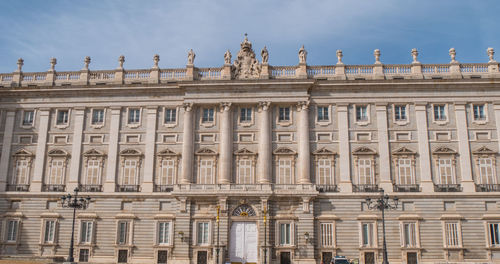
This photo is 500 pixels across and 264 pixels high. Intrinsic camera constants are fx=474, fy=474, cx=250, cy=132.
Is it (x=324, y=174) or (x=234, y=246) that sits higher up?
(x=324, y=174)

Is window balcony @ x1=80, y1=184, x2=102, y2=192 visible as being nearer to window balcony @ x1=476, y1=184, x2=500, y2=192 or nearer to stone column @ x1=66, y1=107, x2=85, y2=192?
→ stone column @ x1=66, y1=107, x2=85, y2=192

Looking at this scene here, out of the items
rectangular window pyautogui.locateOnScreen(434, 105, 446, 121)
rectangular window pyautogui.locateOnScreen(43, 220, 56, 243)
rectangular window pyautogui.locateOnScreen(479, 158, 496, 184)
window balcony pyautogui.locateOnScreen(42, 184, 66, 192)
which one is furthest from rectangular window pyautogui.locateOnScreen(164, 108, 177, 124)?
rectangular window pyautogui.locateOnScreen(479, 158, 496, 184)

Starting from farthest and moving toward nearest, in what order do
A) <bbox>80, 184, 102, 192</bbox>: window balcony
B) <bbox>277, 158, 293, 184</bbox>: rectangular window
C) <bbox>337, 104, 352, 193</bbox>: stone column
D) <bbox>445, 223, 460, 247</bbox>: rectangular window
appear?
<bbox>80, 184, 102, 192</bbox>: window balcony
<bbox>277, 158, 293, 184</bbox>: rectangular window
<bbox>337, 104, 352, 193</bbox>: stone column
<bbox>445, 223, 460, 247</bbox>: rectangular window

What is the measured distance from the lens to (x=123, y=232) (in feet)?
134

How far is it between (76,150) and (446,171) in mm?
32676

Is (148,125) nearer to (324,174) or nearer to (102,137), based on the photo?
(102,137)

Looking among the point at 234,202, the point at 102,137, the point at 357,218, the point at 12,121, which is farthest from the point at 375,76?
the point at 12,121

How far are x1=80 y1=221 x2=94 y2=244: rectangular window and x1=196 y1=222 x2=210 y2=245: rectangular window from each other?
9.49 metres

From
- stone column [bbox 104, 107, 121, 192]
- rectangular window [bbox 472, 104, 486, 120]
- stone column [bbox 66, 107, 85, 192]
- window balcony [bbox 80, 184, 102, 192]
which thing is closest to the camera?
rectangular window [bbox 472, 104, 486, 120]

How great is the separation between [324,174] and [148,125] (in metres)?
16.4

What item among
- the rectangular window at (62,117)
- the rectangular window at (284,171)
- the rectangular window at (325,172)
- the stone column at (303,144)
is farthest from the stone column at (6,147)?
the rectangular window at (325,172)

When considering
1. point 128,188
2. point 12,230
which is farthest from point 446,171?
point 12,230

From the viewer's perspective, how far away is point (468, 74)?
42.5m

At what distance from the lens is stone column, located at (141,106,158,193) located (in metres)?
41.7
